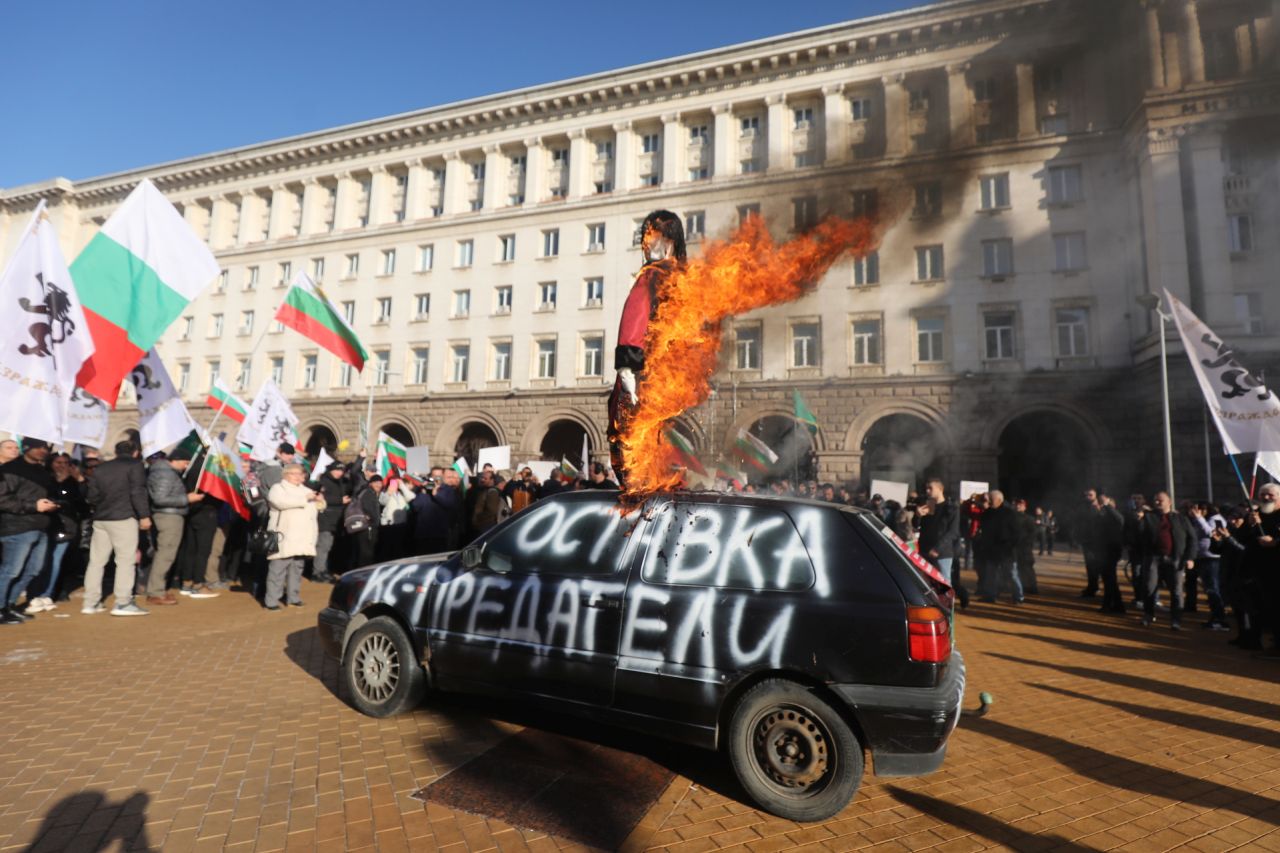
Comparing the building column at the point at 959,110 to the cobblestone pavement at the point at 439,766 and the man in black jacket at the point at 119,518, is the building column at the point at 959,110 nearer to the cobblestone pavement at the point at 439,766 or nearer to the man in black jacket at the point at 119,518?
the cobblestone pavement at the point at 439,766

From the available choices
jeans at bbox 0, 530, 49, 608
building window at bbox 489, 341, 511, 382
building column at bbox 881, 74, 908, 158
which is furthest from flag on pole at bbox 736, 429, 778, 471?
building window at bbox 489, 341, 511, 382

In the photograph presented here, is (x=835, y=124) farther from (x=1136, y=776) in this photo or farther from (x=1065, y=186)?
(x=1136, y=776)

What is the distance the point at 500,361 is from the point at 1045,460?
2446 centimetres

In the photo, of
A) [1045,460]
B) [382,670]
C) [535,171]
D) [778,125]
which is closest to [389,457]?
[382,670]

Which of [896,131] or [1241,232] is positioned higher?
[1241,232]

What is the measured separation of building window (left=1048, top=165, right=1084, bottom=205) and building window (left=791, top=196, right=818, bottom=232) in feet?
58.8

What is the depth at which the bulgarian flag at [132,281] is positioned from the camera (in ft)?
24.1

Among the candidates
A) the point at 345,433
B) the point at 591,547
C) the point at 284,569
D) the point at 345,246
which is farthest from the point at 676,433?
the point at 345,246

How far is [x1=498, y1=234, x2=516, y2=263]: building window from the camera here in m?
31.6

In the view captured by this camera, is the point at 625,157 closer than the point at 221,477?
No

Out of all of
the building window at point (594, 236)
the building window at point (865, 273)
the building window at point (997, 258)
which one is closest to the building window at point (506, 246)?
the building window at point (594, 236)

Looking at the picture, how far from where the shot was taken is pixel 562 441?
3002 centimetres

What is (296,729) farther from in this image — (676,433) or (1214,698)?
(1214,698)

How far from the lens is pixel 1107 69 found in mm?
10102
